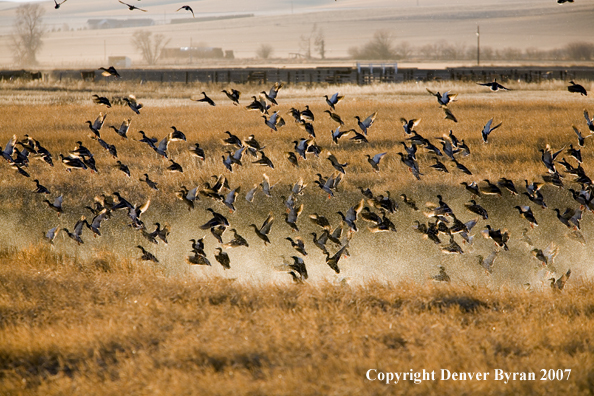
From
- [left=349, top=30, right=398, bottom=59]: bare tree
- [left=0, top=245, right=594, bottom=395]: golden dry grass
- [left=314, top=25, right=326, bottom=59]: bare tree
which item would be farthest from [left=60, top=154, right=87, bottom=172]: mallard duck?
[left=314, top=25, right=326, bottom=59]: bare tree

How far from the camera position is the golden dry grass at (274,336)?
21.1ft

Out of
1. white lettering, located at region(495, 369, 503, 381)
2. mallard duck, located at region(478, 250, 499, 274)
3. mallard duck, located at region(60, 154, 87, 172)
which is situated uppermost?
mallard duck, located at region(60, 154, 87, 172)

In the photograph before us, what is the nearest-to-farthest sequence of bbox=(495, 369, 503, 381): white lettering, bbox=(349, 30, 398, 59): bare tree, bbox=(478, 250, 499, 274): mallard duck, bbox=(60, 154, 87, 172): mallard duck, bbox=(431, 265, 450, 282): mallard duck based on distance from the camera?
bbox=(495, 369, 503, 381): white lettering < bbox=(431, 265, 450, 282): mallard duck < bbox=(478, 250, 499, 274): mallard duck < bbox=(60, 154, 87, 172): mallard duck < bbox=(349, 30, 398, 59): bare tree

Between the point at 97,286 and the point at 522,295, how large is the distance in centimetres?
638

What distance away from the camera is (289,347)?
7.16m

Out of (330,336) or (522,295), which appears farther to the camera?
(522,295)

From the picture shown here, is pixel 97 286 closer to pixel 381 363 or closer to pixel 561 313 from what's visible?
pixel 381 363

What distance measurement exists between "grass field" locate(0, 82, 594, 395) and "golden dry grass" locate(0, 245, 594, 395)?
0.02 m

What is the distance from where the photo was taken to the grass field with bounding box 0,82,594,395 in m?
6.70

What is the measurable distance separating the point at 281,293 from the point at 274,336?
5.66 ft

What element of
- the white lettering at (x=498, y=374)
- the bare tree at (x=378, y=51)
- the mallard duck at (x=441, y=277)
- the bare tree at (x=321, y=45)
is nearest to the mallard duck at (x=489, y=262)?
the mallard duck at (x=441, y=277)

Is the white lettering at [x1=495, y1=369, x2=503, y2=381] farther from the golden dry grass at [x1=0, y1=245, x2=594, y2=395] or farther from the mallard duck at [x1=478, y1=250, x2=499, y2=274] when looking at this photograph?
the mallard duck at [x1=478, y1=250, x2=499, y2=274]

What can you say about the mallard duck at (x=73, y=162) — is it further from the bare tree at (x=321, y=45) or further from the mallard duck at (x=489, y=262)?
the bare tree at (x=321, y=45)

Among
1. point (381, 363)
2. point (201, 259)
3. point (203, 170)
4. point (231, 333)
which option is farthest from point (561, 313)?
point (203, 170)
